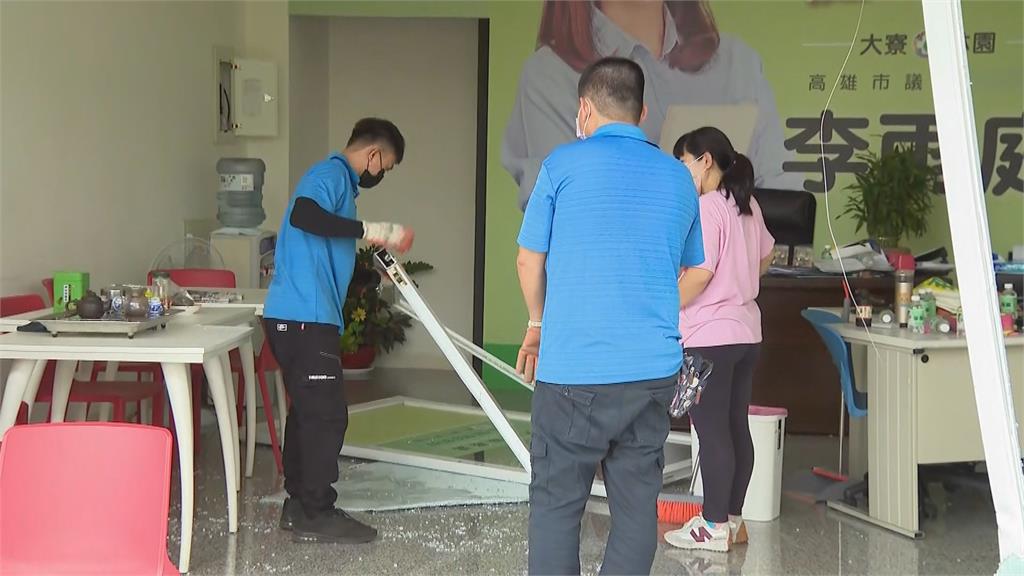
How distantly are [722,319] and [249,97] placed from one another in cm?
444

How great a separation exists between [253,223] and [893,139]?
4.02 metres

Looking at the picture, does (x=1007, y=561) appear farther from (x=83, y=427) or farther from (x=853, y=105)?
(x=853, y=105)

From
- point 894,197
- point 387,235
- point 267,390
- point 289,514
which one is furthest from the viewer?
point 894,197

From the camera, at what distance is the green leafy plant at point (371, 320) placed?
26.1 feet

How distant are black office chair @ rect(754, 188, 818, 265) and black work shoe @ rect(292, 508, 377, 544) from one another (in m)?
3.60

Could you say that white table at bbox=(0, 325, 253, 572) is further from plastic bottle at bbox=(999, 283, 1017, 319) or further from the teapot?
plastic bottle at bbox=(999, 283, 1017, 319)

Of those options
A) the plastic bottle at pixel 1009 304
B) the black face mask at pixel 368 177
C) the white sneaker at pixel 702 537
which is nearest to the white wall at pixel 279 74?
the black face mask at pixel 368 177

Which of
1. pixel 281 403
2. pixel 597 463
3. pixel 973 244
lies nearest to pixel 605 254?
pixel 597 463

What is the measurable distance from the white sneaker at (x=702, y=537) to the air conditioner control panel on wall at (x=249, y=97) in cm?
433

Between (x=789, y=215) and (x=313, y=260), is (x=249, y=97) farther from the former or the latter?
(x=313, y=260)

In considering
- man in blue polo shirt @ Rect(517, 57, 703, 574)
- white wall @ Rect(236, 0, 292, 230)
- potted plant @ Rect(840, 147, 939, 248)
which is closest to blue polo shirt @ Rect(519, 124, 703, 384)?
man in blue polo shirt @ Rect(517, 57, 703, 574)

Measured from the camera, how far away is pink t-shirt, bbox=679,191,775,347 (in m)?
3.82

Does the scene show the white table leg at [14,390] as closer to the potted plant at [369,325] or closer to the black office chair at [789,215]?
the potted plant at [369,325]

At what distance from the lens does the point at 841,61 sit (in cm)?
729
